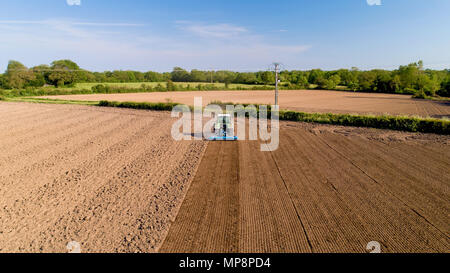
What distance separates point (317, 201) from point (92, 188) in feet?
30.5

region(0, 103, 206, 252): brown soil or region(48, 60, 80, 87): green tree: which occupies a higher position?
region(48, 60, 80, 87): green tree

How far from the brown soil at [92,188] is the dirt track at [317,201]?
0.99 meters

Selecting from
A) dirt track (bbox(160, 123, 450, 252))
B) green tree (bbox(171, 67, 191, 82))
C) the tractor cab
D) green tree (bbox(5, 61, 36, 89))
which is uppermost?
green tree (bbox(171, 67, 191, 82))

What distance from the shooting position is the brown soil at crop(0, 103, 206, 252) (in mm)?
6953

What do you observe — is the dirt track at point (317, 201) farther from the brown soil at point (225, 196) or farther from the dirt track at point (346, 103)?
the dirt track at point (346, 103)

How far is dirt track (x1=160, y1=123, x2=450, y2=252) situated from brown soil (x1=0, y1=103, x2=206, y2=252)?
990 millimetres

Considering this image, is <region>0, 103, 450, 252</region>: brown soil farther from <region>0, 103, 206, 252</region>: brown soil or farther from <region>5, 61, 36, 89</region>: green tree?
<region>5, 61, 36, 89</region>: green tree

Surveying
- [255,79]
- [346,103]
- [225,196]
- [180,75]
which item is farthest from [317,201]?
[180,75]

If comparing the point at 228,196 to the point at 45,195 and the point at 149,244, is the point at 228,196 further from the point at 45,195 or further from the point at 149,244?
the point at 45,195

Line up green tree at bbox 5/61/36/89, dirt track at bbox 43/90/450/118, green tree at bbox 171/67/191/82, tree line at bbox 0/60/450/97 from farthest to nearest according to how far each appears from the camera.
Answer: green tree at bbox 171/67/191/82 → green tree at bbox 5/61/36/89 → tree line at bbox 0/60/450/97 → dirt track at bbox 43/90/450/118

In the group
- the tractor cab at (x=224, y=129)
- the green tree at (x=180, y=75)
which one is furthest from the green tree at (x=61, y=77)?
the tractor cab at (x=224, y=129)

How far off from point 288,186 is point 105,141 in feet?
48.4

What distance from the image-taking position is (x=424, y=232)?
7.12m

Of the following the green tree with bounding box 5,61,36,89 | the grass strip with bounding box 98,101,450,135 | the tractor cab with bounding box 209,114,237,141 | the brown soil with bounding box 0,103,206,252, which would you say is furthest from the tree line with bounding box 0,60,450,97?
the brown soil with bounding box 0,103,206,252
